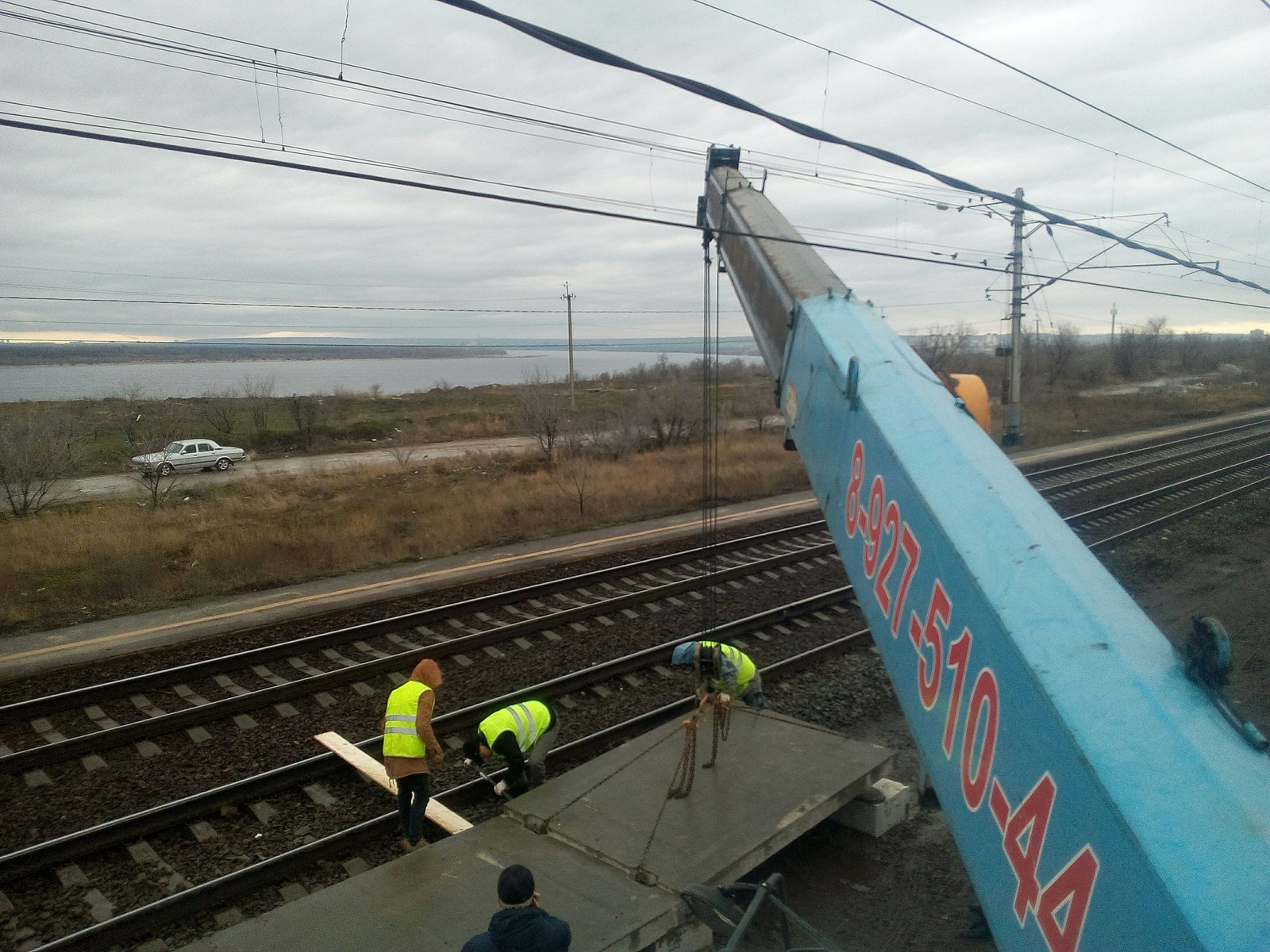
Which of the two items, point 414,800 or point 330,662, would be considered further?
point 330,662

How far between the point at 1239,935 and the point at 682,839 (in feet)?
13.3

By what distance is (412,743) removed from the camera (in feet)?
20.4

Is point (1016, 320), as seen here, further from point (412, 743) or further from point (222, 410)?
point (222, 410)

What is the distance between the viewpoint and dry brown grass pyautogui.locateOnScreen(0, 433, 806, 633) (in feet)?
49.3

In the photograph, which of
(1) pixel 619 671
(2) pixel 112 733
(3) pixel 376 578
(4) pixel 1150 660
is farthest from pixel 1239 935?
(3) pixel 376 578

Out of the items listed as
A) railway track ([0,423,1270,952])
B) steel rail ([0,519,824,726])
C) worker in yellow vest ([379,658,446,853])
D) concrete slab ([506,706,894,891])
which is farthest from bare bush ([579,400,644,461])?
worker in yellow vest ([379,658,446,853])

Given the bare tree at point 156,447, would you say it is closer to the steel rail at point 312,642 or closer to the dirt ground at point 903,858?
the steel rail at point 312,642

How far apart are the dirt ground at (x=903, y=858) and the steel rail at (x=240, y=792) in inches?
81.1

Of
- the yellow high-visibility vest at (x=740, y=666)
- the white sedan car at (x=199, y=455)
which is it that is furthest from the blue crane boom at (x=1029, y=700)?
the white sedan car at (x=199, y=455)

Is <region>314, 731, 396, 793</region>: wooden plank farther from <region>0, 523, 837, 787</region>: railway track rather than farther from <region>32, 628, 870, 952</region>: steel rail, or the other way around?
<region>0, 523, 837, 787</region>: railway track

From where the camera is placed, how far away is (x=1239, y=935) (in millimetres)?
1717

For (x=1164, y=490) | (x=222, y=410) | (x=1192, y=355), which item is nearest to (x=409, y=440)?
(x=222, y=410)

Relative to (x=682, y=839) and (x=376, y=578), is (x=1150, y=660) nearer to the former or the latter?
(x=682, y=839)

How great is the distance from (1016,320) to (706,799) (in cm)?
2550
